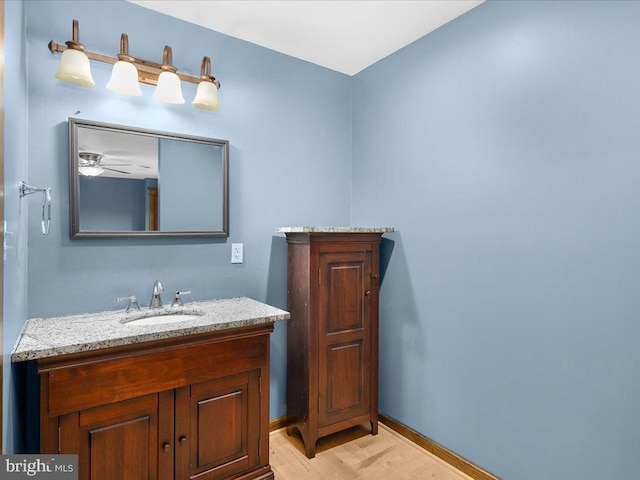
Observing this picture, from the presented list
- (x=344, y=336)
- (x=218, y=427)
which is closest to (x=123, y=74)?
(x=218, y=427)

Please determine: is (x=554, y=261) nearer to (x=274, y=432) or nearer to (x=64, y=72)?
(x=274, y=432)

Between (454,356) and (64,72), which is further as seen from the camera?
(454,356)

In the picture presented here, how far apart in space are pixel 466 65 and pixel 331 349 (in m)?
1.80

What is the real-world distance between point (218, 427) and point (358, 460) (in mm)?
915

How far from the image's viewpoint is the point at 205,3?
194 centimetres

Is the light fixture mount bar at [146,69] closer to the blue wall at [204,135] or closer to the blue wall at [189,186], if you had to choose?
the blue wall at [204,135]

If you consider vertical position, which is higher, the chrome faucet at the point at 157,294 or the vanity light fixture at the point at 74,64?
the vanity light fixture at the point at 74,64

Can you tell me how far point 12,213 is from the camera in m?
1.20

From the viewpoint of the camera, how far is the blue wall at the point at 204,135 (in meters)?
1.72

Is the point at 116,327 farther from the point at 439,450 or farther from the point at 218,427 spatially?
the point at 439,450

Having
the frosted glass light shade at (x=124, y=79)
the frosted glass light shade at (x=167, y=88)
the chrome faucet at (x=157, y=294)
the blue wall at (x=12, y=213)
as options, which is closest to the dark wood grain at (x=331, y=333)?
the chrome faucet at (x=157, y=294)

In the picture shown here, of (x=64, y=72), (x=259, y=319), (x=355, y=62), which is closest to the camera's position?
(x=64, y=72)

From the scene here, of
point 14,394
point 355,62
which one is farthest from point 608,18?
point 14,394

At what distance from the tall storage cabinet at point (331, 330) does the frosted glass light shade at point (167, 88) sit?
93 cm
